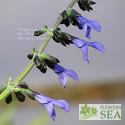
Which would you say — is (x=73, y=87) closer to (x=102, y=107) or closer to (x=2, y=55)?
(x=102, y=107)

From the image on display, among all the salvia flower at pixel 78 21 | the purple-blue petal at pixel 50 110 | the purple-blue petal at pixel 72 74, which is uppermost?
the salvia flower at pixel 78 21

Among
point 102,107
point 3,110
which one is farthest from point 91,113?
point 3,110

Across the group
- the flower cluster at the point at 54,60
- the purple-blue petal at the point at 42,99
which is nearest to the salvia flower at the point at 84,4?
the flower cluster at the point at 54,60

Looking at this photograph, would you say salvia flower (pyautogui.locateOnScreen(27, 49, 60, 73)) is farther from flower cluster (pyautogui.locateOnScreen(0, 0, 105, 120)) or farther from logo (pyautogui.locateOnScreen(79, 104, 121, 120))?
logo (pyautogui.locateOnScreen(79, 104, 121, 120))

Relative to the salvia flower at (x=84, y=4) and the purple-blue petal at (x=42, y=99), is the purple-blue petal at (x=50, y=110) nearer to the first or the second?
the purple-blue petal at (x=42, y=99)

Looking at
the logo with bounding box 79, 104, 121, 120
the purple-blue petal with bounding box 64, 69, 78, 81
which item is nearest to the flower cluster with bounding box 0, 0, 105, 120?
the purple-blue petal with bounding box 64, 69, 78, 81

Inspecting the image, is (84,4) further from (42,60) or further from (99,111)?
(99,111)

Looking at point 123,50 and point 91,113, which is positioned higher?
point 123,50

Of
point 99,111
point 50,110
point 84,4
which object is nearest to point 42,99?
point 50,110
